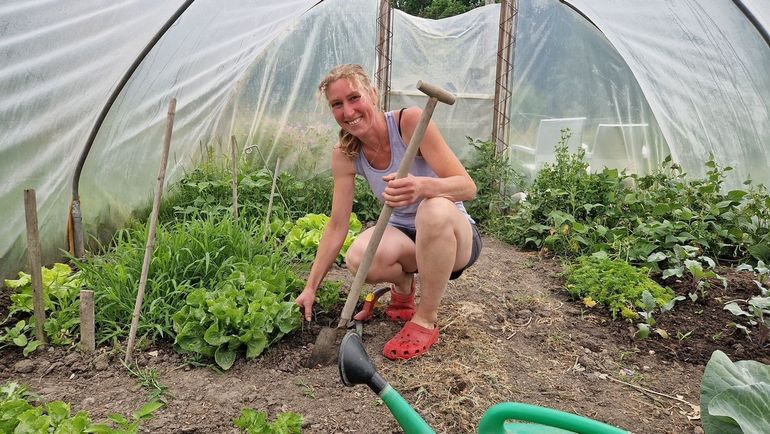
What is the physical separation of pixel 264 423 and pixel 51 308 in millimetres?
1437

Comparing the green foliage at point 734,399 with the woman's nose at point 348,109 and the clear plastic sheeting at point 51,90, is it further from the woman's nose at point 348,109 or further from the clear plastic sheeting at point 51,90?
the clear plastic sheeting at point 51,90

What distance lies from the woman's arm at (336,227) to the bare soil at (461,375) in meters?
0.22

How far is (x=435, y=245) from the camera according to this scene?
1960 mm

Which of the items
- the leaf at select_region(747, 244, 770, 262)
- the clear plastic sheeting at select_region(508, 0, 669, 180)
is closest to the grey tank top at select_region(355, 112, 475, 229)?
the leaf at select_region(747, 244, 770, 262)

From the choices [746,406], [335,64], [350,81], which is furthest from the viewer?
[335,64]

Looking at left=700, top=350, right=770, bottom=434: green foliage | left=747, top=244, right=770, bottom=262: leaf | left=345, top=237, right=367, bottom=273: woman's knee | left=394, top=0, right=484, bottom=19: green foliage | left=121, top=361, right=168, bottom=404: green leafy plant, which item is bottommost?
left=121, top=361, right=168, bottom=404: green leafy plant

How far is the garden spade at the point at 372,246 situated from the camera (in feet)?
5.54

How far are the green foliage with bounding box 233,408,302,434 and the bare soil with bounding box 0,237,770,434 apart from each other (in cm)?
19

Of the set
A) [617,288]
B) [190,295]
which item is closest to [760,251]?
[617,288]

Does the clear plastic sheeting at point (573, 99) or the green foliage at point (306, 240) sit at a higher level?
the clear plastic sheeting at point (573, 99)

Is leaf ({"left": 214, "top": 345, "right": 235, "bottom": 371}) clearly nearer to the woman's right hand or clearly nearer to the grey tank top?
the woman's right hand

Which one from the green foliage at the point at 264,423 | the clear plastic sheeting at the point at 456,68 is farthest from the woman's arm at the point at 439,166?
the clear plastic sheeting at the point at 456,68

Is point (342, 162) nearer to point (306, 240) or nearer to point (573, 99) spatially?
point (306, 240)

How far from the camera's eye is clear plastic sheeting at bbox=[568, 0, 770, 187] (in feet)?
10.6
